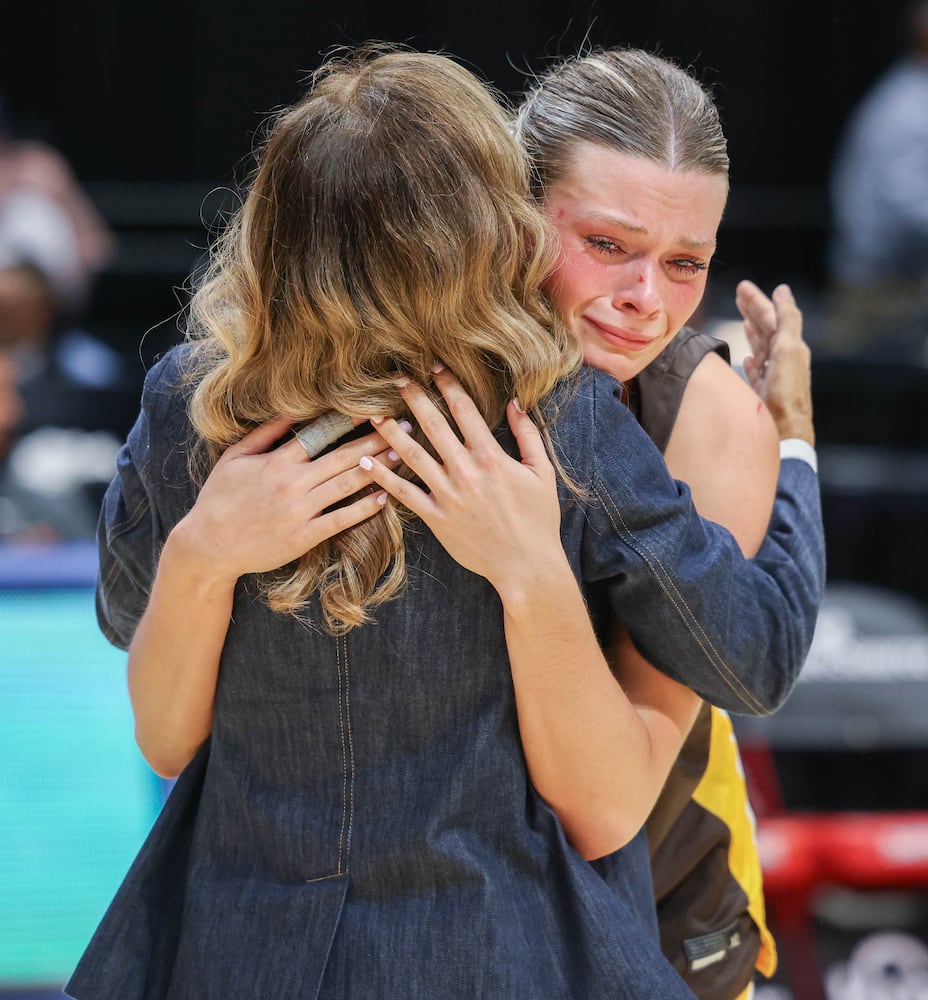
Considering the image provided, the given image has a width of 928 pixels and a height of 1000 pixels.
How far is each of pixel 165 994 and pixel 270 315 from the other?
65cm

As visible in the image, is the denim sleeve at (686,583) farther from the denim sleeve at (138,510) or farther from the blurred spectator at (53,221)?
the blurred spectator at (53,221)

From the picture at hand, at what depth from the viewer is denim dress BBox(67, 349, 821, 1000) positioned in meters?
1.20

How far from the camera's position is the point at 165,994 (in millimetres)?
1303

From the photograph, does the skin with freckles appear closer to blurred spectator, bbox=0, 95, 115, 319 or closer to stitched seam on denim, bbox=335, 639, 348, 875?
stitched seam on denim, bbox=335, 639, 348, 875

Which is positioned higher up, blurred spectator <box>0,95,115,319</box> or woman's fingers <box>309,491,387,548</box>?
woman's fingers <box>309,491,387,548</box>

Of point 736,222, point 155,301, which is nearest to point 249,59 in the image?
point 155,301

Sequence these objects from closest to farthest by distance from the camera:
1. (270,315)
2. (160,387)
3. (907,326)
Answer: (270,315)
(160,387)
(907,326)

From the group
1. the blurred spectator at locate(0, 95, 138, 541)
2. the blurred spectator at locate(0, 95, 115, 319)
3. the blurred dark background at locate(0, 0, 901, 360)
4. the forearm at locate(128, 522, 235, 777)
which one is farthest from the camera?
the blurred dark background at locate(0, 0, 901, 360)

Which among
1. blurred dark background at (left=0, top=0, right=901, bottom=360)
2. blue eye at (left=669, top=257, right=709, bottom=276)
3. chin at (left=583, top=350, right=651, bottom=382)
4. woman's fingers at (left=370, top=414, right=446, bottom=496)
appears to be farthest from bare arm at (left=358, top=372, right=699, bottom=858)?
blurred dark background at (left=0, top=0, right=901, bottom=360)

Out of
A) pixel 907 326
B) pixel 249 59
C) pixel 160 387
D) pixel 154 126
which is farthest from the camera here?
pixel 154 126

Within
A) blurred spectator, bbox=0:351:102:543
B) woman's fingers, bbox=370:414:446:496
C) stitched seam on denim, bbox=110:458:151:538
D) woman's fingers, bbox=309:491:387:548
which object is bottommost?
blurred spectator, bbox=0:351:102:543

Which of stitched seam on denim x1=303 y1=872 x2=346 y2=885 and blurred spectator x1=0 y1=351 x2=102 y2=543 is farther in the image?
blurred spectator x1=0 y1=351 x2=102 y2=543

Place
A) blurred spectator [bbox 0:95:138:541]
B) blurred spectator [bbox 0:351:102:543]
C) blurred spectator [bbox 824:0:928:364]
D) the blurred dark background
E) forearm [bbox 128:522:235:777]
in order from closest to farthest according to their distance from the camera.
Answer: forearm [bbox 128:522:235:777]
blurred spectator [bbox 0:351:102:543]
blurred spectator [bbox 0:95:138:541]
blurred spectator [bbox 824:0:928:364]
the blurred dark background

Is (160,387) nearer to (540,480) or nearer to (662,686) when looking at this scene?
(540,480)
